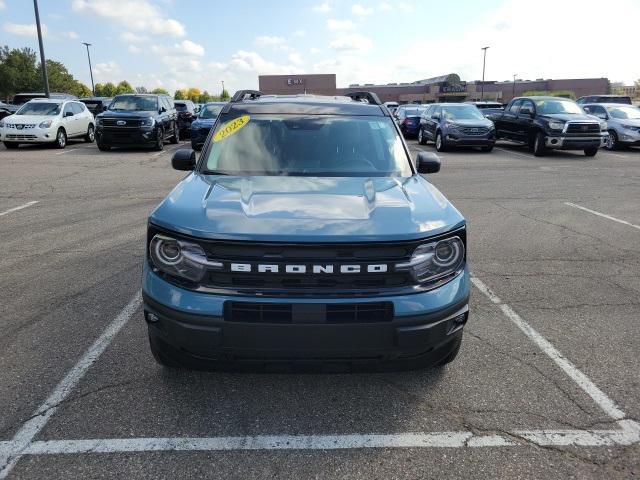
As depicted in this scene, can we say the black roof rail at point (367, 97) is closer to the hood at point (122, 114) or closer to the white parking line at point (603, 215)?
the white parking line at point (603, 215)

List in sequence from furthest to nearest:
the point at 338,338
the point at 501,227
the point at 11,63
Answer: the point at 11,63 → the point at 501,227 → the point at 338,338

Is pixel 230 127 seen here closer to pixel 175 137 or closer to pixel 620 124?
pixel 175 137

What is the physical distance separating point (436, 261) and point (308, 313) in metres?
0.77

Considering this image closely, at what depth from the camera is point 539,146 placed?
55.8 feet

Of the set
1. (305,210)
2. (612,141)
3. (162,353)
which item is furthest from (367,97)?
(612,141)

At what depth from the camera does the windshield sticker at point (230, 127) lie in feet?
13.7

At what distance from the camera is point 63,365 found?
3.49 meters

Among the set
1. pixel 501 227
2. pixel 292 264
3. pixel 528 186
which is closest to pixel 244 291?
pixel 292 264

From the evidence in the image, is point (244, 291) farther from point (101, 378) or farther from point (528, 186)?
Answer: point (528, 186)

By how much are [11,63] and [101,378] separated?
90.6 meters

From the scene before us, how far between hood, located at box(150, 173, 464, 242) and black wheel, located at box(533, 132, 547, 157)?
1512 cm

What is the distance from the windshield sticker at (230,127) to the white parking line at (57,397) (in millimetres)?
1646

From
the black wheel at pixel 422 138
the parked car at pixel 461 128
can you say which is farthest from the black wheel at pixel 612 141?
the black wheel at pixel 422 138

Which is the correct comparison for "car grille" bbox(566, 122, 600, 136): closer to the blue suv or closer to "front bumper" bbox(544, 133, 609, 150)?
"front bumper" bbox(544, 133, 609, 150)
